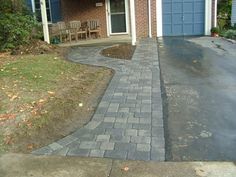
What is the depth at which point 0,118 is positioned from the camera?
543 cm

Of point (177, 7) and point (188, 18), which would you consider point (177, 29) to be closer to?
point (188, 18)

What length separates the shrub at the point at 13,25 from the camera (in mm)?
12023

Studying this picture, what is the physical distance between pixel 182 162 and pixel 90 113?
88.2 inches

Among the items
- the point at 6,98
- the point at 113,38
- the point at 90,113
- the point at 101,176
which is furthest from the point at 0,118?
the point at 113,38

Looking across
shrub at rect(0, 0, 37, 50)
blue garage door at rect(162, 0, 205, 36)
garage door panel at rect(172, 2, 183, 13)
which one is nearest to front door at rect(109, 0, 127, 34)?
blue garage door at rect(162, 0, 205, 36)

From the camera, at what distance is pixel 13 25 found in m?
12.1

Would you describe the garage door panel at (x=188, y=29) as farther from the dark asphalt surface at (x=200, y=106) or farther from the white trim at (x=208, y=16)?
the dark asphalt surface at (x=200, y=106)

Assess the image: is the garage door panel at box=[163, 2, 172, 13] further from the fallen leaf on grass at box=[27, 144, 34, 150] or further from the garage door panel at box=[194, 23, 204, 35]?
the fallen leaf on grass at box=[27, 144, 34, 150]

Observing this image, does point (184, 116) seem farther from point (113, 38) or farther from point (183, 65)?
point (113, 38)

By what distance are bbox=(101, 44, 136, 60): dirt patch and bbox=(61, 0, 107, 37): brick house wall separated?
127 inches

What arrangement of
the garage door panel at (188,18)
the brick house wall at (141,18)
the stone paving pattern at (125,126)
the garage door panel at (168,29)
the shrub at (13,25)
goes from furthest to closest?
the garage door panel at (168,29) < the garage door panel at (188,18) < the brick house wall at (141,18) < the shrub at (13,25) < the stone paving pattern at (125,126)

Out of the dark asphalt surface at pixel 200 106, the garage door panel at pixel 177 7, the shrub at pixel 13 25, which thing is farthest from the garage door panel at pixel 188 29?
the shrub at pixel 13 25

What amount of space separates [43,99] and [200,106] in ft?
9.46

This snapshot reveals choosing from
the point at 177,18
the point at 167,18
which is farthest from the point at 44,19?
the point at 177,18
